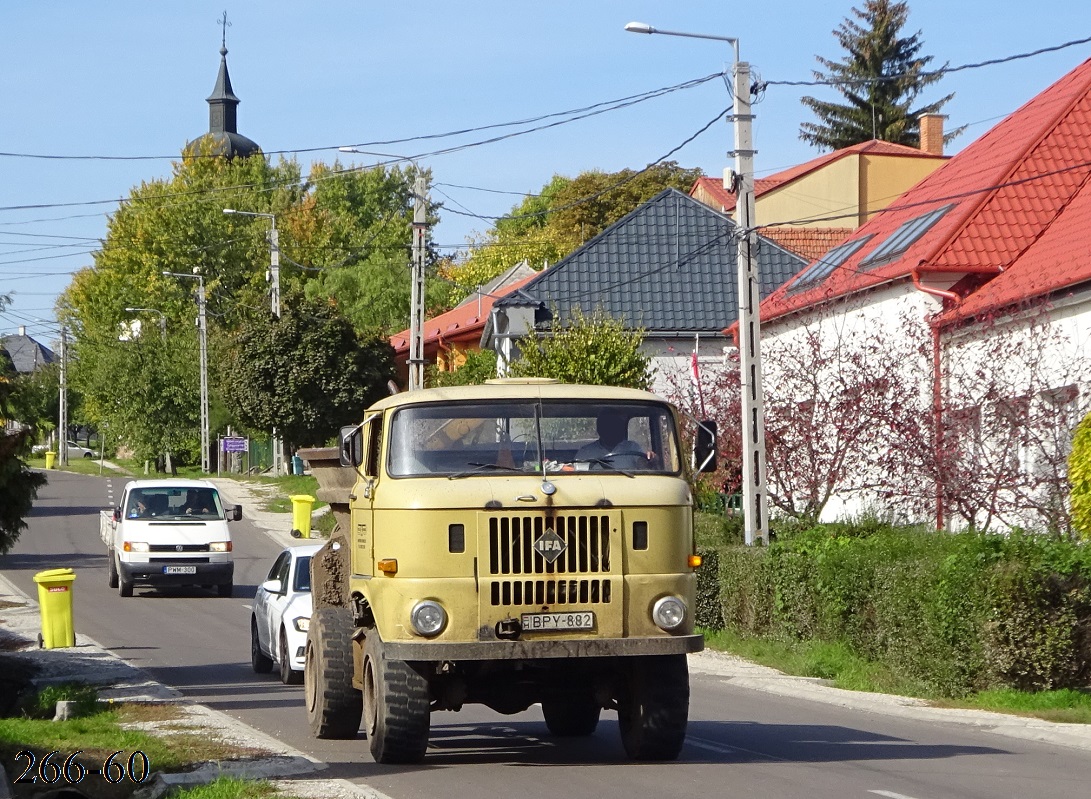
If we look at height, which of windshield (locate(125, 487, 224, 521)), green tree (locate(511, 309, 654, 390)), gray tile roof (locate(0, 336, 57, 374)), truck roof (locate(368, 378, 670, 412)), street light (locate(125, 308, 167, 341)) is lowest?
windshield (locate(125, 487, 224, 521))

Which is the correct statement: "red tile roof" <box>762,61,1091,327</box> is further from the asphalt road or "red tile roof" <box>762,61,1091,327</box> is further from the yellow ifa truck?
the yellow ifa truck

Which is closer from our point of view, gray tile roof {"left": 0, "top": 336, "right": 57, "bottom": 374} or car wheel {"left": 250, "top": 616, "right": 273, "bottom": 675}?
car wheel {"left": 250, "top": 616, "right": 273, "bottom": 675}

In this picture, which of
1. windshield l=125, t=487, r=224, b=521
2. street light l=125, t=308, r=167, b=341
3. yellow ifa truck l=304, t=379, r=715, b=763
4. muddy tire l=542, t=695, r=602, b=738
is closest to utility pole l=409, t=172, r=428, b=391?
windshield l=125, t=487, r=224, b=521

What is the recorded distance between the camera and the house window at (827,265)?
3208cm

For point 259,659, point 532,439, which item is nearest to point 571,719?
point 532,439

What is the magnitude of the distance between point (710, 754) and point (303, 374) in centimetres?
4465

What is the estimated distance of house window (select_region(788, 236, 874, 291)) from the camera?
105 ft

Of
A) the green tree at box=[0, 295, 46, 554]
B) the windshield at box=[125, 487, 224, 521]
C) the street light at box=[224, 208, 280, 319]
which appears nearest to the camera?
the green tree at box=[0, 295, 46, 554]

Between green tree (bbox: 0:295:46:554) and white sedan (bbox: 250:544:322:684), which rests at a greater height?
green tree (bbox: 0:295:46:554)

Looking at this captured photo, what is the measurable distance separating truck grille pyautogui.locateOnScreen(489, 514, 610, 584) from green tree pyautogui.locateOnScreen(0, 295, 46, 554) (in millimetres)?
6961

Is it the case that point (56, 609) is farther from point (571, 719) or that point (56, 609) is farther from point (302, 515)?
point (302, 515)

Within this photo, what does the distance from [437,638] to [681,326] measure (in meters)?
33.9

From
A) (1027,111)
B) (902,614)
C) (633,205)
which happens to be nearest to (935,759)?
(902,614)

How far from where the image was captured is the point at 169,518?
1102 inches
